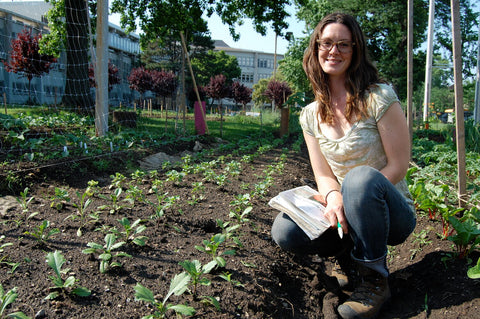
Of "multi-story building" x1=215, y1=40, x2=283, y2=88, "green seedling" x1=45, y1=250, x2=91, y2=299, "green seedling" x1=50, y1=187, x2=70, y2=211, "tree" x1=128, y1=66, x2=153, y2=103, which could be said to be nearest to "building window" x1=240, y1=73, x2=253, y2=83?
"multi-story building" x1=215, y1=40, x2=283, y2=88

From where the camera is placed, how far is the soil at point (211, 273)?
1588 mm

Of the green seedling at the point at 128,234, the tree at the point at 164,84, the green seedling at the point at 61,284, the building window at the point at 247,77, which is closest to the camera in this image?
the green seedling at the point at 61,284

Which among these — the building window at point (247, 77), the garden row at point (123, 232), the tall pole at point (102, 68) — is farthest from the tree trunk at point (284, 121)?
the building window at point (247, 77)

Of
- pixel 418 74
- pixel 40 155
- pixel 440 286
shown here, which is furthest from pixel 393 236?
pixel 418 74

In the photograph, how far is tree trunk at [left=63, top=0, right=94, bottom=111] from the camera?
8734mm

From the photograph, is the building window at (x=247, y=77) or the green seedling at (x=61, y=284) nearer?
the green seedling at (x=61, y=284)

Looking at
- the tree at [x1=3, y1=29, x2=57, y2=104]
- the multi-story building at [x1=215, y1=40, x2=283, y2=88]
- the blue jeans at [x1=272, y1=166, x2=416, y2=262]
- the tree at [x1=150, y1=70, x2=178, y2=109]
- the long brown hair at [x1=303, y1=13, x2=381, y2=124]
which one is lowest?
the blue jeans at [x1=272, y1=166, x2=416, y2=262]

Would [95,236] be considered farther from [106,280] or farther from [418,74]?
[418,74]

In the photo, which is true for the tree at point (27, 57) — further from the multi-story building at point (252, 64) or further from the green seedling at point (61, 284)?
the multi-story building at point (252, 64)

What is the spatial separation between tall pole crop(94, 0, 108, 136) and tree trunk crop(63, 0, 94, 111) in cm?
248

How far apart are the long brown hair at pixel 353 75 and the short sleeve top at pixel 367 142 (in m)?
0.05

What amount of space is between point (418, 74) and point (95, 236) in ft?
74.4

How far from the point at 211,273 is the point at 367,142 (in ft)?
3.43

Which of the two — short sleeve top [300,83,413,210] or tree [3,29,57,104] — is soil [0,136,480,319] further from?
tree [3,29,57,104]
